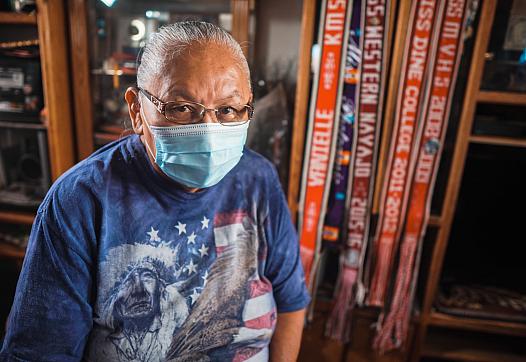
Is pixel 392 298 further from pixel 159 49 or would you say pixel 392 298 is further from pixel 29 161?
pixel 29 161

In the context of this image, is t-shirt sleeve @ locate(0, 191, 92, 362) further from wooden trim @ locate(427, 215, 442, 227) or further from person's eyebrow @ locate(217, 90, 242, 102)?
wooden trim @ locate(427, 215, 442, 227)

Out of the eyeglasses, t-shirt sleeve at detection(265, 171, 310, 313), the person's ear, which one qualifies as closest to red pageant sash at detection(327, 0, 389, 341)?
t-shirt sleeve at detection(265, 171, 310, 313)

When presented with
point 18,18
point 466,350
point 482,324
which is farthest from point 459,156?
point 18,18

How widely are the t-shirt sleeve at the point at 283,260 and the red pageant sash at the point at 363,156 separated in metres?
0.58

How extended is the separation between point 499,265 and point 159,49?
1762 mm

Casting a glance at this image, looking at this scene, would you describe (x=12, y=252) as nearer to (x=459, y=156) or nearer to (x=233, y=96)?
(x=233, y=96)

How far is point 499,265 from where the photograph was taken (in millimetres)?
1750

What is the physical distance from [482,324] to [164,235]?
60.0 inches

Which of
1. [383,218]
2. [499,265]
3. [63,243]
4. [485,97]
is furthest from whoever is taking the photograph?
[499,265]

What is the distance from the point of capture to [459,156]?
1.46 meters

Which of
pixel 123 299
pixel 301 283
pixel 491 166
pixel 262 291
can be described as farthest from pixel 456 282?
pixel 123 299

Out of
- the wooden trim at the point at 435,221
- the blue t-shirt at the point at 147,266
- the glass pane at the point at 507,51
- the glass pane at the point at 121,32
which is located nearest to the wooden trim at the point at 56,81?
the glass pane at the point at 121,32

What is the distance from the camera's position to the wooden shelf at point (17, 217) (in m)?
1.86

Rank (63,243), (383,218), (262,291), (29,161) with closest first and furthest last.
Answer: (63,243) → (262,291) → (383,218) → (29,161)
